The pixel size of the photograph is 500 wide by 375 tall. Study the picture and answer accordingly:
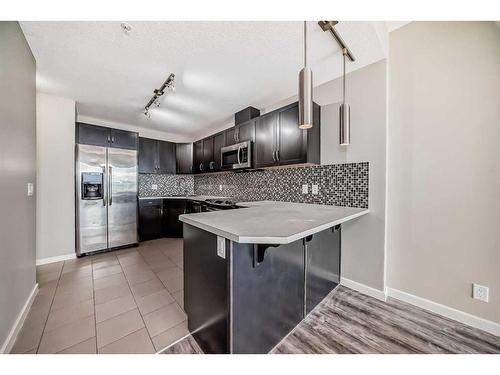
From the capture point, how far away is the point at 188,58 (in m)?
2.00

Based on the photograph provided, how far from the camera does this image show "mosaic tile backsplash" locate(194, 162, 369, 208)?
213 cm

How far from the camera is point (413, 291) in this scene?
187 centimetres

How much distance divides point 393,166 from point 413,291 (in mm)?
1214

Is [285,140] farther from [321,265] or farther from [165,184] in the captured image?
[165,184]

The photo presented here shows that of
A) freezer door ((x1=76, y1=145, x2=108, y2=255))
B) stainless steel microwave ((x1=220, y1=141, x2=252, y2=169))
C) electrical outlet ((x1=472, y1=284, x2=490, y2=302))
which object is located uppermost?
stainless steel microwave ((x1=220, y1=141, x2=252, y2=169))

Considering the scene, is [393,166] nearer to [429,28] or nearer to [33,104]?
[429,28]

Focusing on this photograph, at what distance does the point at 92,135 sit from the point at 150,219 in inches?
71.3

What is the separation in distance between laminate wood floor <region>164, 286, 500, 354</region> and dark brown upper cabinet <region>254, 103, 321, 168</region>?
155 cm

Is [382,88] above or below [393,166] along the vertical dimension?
above

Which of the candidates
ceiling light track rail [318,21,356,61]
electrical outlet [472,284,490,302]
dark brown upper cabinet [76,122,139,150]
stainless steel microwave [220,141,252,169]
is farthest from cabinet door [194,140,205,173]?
electrical outlet [472,284,490,302]

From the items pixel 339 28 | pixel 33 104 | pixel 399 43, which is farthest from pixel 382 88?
pixel 33 104

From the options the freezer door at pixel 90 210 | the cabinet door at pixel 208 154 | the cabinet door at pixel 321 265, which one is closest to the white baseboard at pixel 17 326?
the freezer door at pixel 90 210

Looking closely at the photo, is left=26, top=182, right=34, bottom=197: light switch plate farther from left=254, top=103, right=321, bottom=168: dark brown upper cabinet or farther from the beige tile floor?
left=254, top=103, right=321, bottom=168: dark brown upper cabinet

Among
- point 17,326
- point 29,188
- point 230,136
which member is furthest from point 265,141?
point 17,326
